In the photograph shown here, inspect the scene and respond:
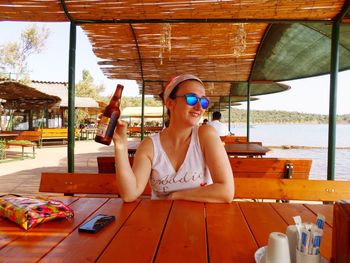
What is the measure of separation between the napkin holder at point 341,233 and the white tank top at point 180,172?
1013mm

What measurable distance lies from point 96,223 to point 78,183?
40.0 inches

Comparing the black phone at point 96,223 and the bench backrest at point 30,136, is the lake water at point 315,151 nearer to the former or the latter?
the black phone at point 96,223

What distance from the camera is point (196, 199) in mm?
1648

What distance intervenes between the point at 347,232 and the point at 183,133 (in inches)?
50.2

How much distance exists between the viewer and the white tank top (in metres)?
1.79

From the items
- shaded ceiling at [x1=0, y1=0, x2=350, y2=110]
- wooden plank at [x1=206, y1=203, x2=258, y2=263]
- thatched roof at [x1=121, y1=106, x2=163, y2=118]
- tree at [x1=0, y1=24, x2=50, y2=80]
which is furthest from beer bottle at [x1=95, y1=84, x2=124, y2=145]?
tree at [x1=0, y1=24, x2=50, y2=80]

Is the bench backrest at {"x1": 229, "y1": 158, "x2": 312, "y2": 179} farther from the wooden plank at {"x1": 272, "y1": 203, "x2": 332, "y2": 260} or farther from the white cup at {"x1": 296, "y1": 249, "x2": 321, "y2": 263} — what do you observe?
the white cup at {"x1": 296, "y1": 249, "x2": 321, "y2": 263}

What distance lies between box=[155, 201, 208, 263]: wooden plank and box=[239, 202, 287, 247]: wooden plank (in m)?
0.19

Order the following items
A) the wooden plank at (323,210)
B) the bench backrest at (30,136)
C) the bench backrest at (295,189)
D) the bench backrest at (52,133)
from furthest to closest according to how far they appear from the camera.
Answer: the bench backrest at (52,133)
the bench backrest at (30,136)
the bench backrest at (295,189)
the wooden plank at (323,210)

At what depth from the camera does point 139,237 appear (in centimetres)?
112

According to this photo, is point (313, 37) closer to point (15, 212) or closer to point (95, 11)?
point (95, 11)

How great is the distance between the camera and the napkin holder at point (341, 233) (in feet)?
2.38

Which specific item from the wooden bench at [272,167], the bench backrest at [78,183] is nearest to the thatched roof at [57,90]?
the wooden bench at [272,167]

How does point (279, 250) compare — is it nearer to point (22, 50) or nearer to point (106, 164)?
point (106, 164)
